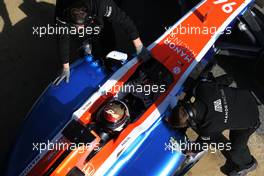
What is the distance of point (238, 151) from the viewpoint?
6359 mm

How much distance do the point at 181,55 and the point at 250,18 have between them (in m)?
1.43

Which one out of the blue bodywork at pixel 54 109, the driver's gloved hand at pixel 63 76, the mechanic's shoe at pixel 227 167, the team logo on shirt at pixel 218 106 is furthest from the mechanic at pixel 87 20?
the mechanic's shoe at pixel 227 167

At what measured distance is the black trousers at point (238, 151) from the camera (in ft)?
20.0

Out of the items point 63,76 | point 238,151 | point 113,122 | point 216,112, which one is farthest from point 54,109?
point 238,151

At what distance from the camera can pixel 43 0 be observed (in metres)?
8.55

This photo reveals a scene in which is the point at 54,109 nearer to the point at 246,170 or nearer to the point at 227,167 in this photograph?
the point at 227,167

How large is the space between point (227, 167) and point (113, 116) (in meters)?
2.21

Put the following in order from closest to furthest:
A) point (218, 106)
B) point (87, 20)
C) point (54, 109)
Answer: point (218, 106), point (87, 20), point (54, 109)

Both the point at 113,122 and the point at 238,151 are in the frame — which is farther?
the point at 238,151

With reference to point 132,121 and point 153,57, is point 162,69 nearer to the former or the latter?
point 153,57

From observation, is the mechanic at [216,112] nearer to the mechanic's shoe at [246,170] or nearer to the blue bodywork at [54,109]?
the mechanic's shoe at [246,170]

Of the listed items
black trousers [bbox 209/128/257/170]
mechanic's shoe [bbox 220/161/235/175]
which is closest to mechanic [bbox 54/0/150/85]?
black trousers [bbox 209/128/257/170]

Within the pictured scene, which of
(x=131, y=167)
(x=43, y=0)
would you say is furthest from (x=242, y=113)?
(x=43, y=0)

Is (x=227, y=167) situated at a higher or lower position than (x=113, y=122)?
lower
